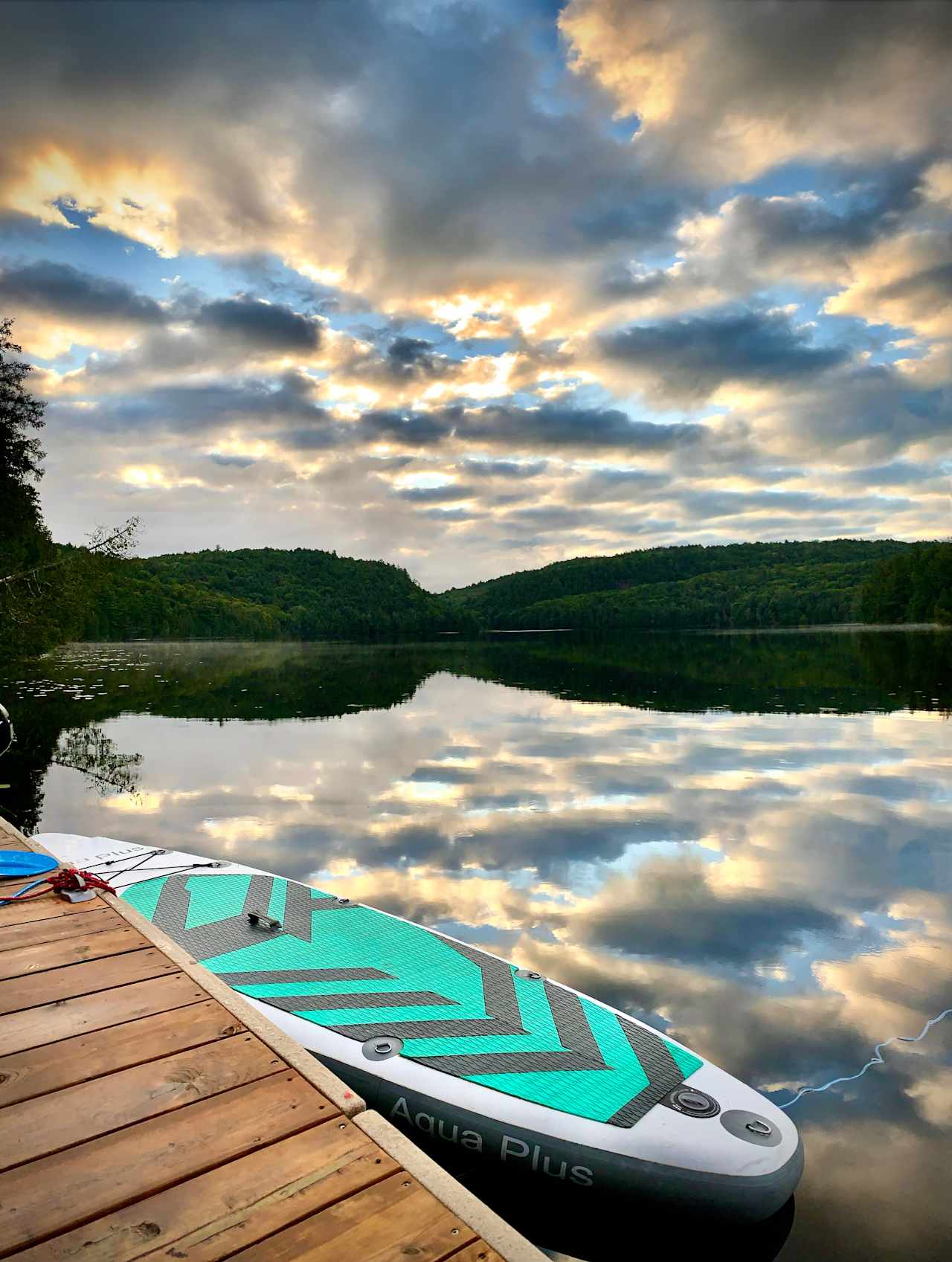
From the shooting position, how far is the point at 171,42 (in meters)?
17.7

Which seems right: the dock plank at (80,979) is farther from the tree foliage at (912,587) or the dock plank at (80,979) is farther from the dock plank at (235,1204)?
the tree foliage at (912,587)

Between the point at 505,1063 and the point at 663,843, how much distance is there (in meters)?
7.33

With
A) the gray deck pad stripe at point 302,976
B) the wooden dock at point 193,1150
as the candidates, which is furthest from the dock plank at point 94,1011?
the gray deck pad stripe at point 302,976

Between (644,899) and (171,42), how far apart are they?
2157 cm

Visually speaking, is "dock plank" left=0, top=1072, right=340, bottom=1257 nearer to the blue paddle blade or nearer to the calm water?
the calm water

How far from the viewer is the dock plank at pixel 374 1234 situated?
83.0 inches

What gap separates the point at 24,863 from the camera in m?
5.87

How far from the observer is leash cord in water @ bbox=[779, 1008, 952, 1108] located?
533 cm

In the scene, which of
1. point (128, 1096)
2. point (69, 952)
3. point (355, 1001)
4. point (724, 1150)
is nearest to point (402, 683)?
point (355, 1001)

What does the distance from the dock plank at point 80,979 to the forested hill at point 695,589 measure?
370ft

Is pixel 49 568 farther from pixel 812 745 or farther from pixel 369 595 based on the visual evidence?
pixel 369 595

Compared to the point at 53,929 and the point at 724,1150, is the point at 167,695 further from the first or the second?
the point at 724,1150

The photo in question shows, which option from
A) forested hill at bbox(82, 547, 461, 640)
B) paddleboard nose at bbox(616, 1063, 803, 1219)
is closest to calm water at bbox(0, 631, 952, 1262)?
paddleboard nose at bbox(616, 1063, 803, 1219)

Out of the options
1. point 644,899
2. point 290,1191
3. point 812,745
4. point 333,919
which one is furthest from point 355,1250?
point 812,745
